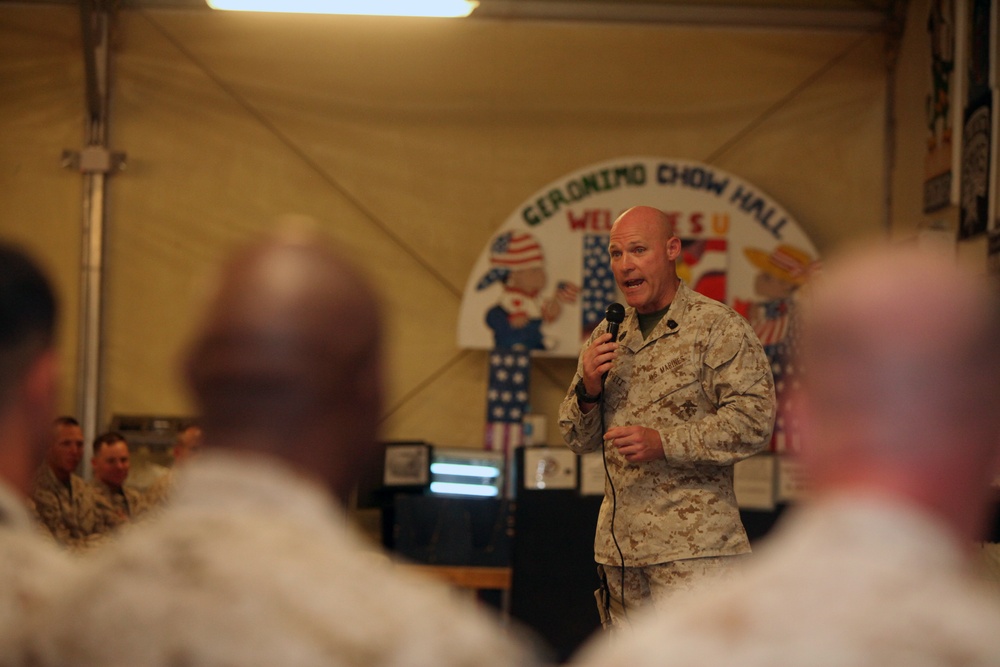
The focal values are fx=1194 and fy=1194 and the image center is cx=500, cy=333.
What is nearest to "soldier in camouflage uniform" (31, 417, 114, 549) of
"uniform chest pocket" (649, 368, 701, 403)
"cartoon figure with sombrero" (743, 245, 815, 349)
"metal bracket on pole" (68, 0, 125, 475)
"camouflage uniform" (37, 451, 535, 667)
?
"metal bracket on pole" (68, 0, 125, 475)

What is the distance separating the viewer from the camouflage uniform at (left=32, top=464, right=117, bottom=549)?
232 inches

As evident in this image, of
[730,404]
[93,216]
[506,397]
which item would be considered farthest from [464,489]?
[730,404]

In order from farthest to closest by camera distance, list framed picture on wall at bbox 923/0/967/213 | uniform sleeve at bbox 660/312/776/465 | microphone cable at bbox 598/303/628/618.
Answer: framed picture on wall at bbox 923/0/967/213
microphone cable at bbox 598/303/628/618
uniform sleeve at bbox 660/312/776/465

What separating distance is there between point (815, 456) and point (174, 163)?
7702 mm

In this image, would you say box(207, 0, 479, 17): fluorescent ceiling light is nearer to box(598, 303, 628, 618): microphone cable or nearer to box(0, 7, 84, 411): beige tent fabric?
box(0, 7, 84, 411): beige tent fabric

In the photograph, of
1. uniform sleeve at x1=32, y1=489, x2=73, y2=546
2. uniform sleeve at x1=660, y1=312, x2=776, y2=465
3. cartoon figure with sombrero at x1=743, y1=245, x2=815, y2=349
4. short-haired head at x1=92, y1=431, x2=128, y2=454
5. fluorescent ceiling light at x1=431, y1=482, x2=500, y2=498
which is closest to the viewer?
uniform sleeve at x1=660, y1=312, x2=776, y2=465

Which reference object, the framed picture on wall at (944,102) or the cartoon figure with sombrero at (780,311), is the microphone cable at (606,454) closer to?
the cartoon figure with sombrero at (780,311)

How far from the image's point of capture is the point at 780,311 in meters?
7.65

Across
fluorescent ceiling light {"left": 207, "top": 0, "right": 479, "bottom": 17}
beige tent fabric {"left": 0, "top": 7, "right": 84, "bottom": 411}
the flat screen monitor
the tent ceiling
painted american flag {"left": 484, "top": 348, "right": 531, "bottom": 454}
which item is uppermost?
the tent ceiling

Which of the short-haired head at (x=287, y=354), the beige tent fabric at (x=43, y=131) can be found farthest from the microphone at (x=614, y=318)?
the beige tent fabric at (x=43, y=131)

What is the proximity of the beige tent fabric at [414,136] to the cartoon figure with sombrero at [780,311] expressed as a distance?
2.03 feet

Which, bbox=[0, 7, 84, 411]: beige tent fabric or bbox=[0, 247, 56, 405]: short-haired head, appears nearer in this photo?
bbox=[0, 247, 56, 405]: short-haired head

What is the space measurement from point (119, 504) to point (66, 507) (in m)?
0.48

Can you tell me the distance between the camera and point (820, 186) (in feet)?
27.6
